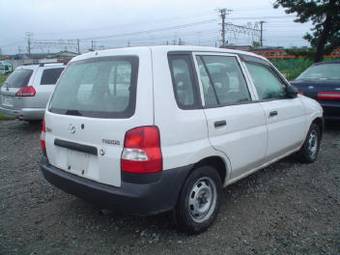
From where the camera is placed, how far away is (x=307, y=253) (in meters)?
3.05

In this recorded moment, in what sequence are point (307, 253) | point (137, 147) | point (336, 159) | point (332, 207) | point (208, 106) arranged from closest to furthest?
point (137, 147) < point (307, 253) < point (208, 106) < point (332, 207) < point (336, 159)

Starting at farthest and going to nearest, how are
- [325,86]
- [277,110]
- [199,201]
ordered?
[325,86] → [277,110] → [199,201]

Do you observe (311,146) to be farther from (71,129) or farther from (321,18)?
(321,18)

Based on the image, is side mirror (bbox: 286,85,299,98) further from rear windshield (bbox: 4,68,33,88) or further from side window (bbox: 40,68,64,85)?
rear windshield (bbox: 4,68,33,88)

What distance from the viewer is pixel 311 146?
18.2ft

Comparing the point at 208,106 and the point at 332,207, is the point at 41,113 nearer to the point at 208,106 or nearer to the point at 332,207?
the point at 208,106

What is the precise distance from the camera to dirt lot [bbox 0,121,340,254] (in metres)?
3.15

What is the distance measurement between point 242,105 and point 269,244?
1464 millimetres

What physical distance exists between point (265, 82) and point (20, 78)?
6482 mm

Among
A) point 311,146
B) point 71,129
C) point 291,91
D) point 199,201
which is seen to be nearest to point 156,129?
point 71,129

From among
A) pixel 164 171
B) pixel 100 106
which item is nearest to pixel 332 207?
pixel 164 171

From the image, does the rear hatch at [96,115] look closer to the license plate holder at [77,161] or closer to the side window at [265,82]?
the license plate holder at [77,161]

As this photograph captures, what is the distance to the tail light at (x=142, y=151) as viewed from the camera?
2760 mm

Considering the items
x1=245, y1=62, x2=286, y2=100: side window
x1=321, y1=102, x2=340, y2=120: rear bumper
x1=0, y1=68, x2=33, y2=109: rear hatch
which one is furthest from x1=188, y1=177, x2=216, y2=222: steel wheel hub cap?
x1=0, y1=68, x2=33, y2=109: rear hatch
